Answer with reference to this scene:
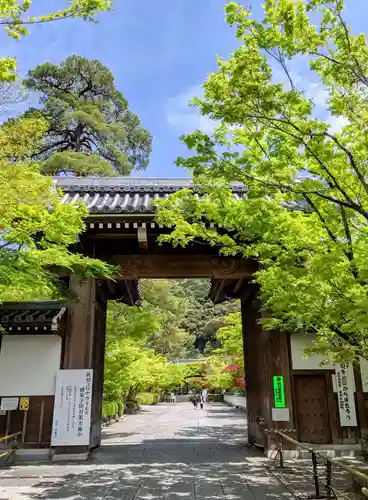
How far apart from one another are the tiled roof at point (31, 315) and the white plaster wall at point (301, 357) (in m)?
5.88

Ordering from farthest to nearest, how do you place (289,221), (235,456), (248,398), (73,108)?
(73,108), (248,398), (235,456), (289,221)

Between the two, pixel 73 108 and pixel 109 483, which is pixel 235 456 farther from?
pixel 73 108

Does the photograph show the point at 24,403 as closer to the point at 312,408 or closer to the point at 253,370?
the point at 253,370

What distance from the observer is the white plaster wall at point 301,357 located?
10.8 m

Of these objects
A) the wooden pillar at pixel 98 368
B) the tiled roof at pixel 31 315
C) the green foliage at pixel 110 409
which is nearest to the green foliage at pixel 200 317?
the green foliage at pixel 110 409

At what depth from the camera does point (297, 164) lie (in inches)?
231

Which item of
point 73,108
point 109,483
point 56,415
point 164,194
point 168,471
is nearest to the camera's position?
point 109,483

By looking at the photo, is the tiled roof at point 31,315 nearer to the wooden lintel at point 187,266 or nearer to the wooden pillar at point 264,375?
the wooden lintel at point 187,266

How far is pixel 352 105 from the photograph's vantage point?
5402 millimetres

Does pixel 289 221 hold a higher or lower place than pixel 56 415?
higher

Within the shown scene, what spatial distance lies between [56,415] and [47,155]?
87.1 feet

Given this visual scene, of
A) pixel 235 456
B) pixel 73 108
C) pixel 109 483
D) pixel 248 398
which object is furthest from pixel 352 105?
pixel 73 108

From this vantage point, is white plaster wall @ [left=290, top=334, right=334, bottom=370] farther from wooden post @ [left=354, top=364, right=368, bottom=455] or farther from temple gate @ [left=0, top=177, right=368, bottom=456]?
wooden post @ [left=354, top=364, right=368, bottom=455]

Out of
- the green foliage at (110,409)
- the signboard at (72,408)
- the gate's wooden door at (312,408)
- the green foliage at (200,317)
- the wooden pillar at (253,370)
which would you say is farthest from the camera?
the green foliage at (200,317)
